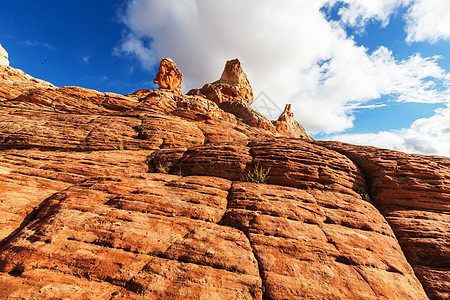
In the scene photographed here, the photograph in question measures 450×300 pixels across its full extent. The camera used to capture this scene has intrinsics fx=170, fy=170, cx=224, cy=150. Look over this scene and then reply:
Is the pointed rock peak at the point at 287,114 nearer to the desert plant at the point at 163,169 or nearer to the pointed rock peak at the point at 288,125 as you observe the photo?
the pointed rock peak at the point at 288,125

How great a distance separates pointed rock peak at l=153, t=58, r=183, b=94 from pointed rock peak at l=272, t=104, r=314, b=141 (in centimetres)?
3273

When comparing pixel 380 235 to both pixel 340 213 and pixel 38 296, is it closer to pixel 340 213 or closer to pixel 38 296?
pixel 340 213

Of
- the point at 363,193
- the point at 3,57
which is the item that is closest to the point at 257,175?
the point at 363,193

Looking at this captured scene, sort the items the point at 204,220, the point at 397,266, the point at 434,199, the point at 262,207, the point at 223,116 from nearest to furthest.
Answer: the point at 397,266
the point at 204,220
the point at 262,207
the point at 434,199
the point at 223,116

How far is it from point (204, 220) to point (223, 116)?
25877mm

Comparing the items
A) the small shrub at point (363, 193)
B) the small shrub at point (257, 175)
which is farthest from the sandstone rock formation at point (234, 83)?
the small shrub at point (363, 193)

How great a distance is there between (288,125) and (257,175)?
162 ft

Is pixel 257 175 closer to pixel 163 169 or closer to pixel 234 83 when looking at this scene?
pixel 163 169

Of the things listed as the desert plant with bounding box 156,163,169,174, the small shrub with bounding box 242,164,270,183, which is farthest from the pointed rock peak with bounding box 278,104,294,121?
the desert plant with bounding box 156,163,169,174

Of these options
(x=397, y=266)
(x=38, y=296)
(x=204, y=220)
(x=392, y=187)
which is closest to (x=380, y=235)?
(x=397, y=266)

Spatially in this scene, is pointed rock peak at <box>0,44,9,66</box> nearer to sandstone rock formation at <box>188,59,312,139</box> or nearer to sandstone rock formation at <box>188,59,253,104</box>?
sandstone rock formation at <box>188,59,312,139</box>

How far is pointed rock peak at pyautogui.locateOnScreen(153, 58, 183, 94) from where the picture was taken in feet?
168

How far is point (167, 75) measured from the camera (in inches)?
2055

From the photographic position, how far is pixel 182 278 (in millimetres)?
4805
